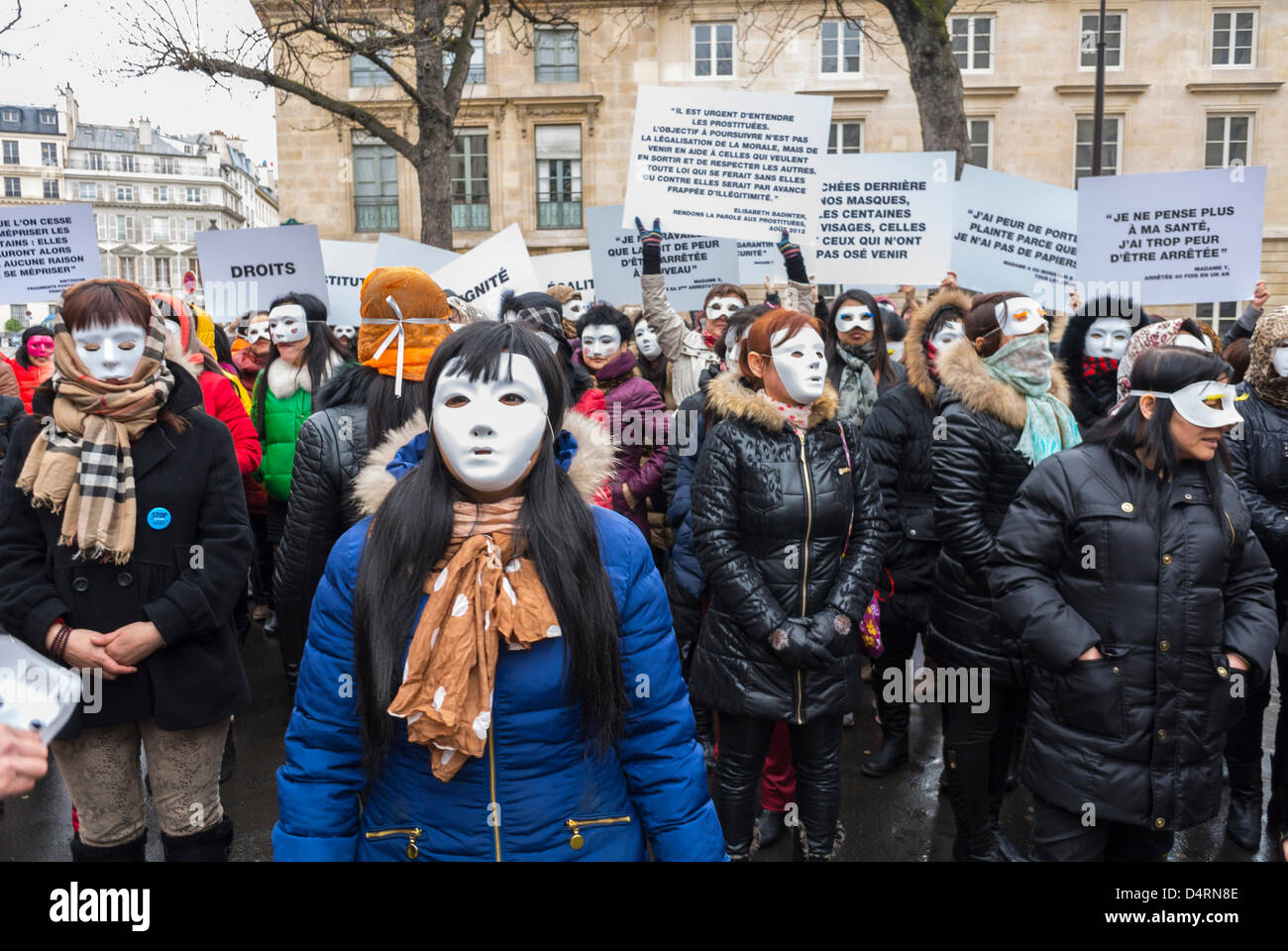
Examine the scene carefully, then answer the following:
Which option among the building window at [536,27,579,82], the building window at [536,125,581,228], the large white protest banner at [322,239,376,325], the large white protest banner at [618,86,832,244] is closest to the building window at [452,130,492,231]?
the building window at [536,125,581,228]

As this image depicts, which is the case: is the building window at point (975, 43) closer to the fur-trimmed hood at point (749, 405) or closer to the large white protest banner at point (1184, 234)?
the large white protest banner at point (1184, 234)

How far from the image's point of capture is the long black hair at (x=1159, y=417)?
307 cm

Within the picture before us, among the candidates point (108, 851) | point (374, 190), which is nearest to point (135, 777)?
point (108, 851)

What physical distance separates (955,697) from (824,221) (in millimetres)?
3879

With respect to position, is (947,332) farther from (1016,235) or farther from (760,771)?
(760,771)

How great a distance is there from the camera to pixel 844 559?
3.78 meters

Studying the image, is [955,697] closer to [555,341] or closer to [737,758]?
[737,758]

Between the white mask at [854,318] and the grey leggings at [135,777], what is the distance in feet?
12.5

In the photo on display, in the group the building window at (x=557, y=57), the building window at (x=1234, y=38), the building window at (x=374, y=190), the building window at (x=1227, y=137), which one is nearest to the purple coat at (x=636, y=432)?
the building window at (x=557, y=57)

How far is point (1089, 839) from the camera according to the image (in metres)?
3.16

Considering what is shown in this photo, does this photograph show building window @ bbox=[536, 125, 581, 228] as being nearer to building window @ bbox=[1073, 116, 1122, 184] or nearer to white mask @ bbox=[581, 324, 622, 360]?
building window @ bbox=[1073, 116, 1122, 184]

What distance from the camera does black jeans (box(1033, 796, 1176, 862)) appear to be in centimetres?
316

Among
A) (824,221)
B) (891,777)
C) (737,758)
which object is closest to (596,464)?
(737,758)

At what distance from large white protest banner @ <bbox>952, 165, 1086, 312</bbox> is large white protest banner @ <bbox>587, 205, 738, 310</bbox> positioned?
181cm
